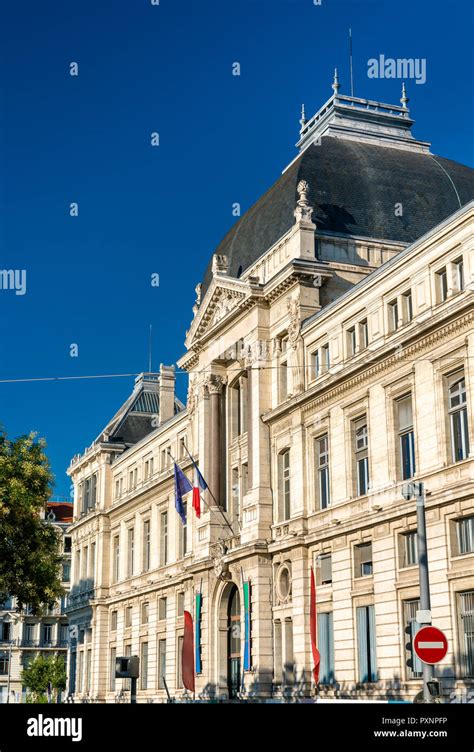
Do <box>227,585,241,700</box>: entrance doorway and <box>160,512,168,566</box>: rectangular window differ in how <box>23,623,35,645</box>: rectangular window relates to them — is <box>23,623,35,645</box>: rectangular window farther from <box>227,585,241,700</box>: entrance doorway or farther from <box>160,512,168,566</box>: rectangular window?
<box>227,585,241,700</box>: entrance doorway

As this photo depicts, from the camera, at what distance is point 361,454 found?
3988 centimetres

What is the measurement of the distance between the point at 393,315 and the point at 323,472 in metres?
8.03

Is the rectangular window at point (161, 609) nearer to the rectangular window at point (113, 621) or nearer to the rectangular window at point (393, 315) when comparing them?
the rectangular window at point (113, 621)

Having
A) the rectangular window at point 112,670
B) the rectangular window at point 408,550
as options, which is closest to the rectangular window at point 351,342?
the rectangular window at point 408,550

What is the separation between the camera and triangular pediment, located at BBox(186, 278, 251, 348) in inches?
1961

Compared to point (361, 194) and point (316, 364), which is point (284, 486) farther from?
point (361, 194)

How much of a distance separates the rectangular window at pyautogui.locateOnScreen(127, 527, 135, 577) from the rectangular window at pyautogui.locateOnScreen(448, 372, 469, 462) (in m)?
→ 40.9

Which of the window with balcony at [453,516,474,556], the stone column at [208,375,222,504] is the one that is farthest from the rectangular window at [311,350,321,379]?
the window with balcony at [453,516,474,556]

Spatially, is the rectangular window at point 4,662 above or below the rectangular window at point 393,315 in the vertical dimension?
below

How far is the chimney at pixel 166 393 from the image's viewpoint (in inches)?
3039

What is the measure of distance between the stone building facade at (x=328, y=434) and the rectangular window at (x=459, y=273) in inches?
2.1

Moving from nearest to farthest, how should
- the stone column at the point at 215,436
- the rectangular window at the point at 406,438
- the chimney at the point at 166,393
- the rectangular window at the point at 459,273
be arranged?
the rectangular window at the point at 459,273 → the rectangular window at the point at 406,438 → the stone column at the point at 215,436 → the chimney at the point at 166,393

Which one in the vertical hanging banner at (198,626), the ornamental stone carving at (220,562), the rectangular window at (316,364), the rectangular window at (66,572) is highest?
the rectangular window at (316,364)

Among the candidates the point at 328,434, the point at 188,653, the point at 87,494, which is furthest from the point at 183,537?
the point at 328,434
